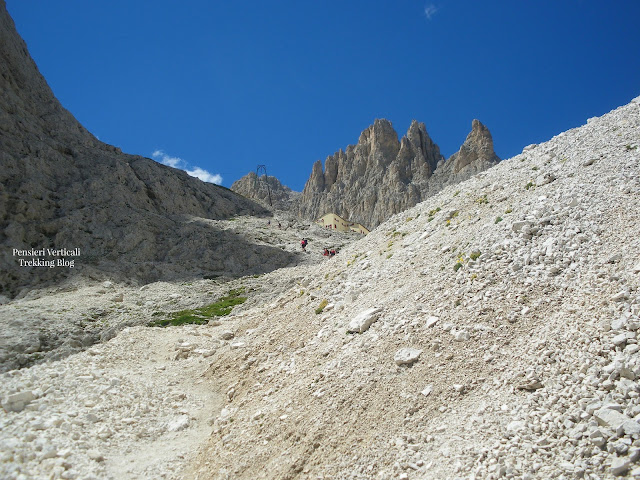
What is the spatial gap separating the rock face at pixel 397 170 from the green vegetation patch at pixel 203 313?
439ft

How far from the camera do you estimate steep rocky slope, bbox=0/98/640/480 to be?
8.01 m

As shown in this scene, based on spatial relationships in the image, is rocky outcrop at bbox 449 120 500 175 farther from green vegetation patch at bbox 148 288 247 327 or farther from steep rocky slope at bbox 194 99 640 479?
steep rocky slope at bbox 194 99 640 479

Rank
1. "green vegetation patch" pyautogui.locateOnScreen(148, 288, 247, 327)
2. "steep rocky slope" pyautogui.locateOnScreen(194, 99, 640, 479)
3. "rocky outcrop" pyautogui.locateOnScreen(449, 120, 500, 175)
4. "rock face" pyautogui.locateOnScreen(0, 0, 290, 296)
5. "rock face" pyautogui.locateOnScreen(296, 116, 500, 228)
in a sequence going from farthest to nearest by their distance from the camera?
"rock face" pyautogui.locateOnScreen(296, 116, 500, 228) < "rocky outcrop" pyautogui.locateOnScreen(449, 120, 500, 175) < "rock face" pyautogui.locateOnScreen(0, 0, 290, 296) < "green vegetation patch" pyautogui.locateOnScreen(148, 288, 247, 327) < "steep rocky slope" pyautogui.locateOnScreen(194, 99, 640, 479)

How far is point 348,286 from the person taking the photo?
758 inches

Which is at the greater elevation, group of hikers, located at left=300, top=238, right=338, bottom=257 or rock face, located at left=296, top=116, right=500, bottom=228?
rock face, located at left=296, top=116, right=500, bottom=228

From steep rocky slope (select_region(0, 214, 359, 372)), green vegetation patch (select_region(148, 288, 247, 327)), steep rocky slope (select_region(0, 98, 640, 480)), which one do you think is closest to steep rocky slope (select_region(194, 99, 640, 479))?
steep rocky slope (select_region(0, 98, 640, 480))

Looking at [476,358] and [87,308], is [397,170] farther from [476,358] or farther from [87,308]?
[476,358]

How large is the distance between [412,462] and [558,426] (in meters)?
2.70

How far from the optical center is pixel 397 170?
17838 cm

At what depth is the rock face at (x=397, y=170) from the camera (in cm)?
A: 16675

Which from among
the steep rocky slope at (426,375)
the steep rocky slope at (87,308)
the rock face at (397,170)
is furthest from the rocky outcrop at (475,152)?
the steep rocky slope at (426,375)

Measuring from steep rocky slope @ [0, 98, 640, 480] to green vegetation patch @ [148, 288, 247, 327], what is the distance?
5.83 m

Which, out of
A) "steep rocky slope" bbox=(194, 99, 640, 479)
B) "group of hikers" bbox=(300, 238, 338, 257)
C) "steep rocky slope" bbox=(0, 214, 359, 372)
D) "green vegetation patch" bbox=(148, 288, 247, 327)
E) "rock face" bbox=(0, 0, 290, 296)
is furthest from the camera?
"group of hikers" bbox=(300, 238, 338, 257)

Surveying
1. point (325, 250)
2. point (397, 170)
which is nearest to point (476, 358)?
point (325, 250)
